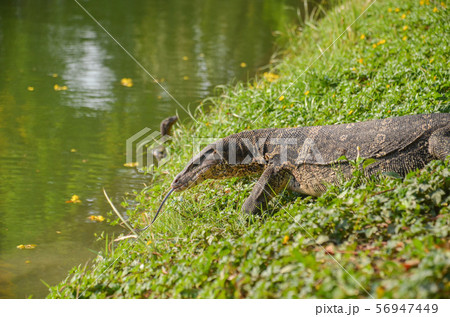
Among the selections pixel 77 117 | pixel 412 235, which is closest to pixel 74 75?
pixel 77 117

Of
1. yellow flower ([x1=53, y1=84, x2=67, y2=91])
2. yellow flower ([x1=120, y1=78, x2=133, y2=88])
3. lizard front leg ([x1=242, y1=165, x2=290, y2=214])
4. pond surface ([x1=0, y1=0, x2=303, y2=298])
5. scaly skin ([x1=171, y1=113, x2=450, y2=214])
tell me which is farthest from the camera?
yellow flower ([x1=120, y1=78, x2=133, y2=88])

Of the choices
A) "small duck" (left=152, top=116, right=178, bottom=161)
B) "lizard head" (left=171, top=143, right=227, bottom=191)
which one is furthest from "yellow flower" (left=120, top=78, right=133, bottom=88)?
"lizard head" (left=171, top=143, right=227, bottom=191)

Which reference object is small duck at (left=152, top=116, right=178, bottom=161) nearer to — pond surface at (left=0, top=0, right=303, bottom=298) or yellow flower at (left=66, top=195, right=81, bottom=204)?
pond surface at (left=0, top=0, right=303, bottom=298)

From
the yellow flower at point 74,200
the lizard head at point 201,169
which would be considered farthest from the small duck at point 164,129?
the lizard head at point 201,169

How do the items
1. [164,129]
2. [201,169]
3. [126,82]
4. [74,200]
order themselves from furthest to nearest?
1. [126,82]
2. [164,129]
3. [74,200]
4. [201,169]

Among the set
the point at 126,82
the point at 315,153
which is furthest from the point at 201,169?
the point at 126,82

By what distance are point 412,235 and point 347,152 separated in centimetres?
113

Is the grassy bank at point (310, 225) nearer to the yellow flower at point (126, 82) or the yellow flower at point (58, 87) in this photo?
the yellow flower at point (126, 82)

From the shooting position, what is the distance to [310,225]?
3.07 meters

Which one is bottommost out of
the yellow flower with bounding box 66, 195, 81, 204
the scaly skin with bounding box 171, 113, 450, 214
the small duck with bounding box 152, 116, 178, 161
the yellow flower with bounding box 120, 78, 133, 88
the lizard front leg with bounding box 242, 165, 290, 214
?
the yellow flower with bounding box 66, 195, 81, 204

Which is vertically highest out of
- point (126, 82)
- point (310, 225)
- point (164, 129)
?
point (310, 225)

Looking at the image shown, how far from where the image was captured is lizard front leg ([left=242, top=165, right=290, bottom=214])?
3.89 metres

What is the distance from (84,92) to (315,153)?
17.7ft

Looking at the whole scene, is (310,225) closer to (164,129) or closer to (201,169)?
(201,169)
